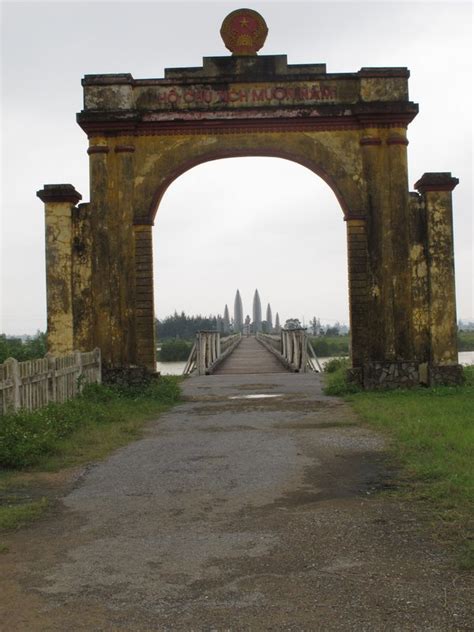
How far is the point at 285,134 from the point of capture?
13.6m

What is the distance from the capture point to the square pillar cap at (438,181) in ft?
43.1

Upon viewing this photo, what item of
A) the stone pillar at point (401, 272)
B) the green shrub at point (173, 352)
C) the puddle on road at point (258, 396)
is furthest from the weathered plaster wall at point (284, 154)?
the green shrub at point (173, 352)

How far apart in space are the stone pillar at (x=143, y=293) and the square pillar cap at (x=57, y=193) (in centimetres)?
139

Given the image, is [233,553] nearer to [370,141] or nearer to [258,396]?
[258,396]

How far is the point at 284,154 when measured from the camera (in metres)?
13.7

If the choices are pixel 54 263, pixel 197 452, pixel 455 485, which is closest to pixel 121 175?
pixel 54 263

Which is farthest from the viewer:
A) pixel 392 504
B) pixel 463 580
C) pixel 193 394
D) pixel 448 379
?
pixel 193 394

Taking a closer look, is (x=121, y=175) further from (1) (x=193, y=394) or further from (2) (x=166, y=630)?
(2) (x=166, y=630)

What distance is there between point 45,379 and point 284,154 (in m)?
6.70

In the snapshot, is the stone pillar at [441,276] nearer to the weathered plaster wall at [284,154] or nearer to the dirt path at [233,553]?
the weathered plaster wall at [284,154]

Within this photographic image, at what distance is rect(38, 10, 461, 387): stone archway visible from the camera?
43.4 ft

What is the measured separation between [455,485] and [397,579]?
2.01 metres

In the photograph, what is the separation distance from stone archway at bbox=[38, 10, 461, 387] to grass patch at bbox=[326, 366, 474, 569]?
128 centimetres

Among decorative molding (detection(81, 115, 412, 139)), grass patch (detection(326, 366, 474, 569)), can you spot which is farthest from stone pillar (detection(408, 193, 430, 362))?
decorative molding (detection(81, 115, 412, 139))
